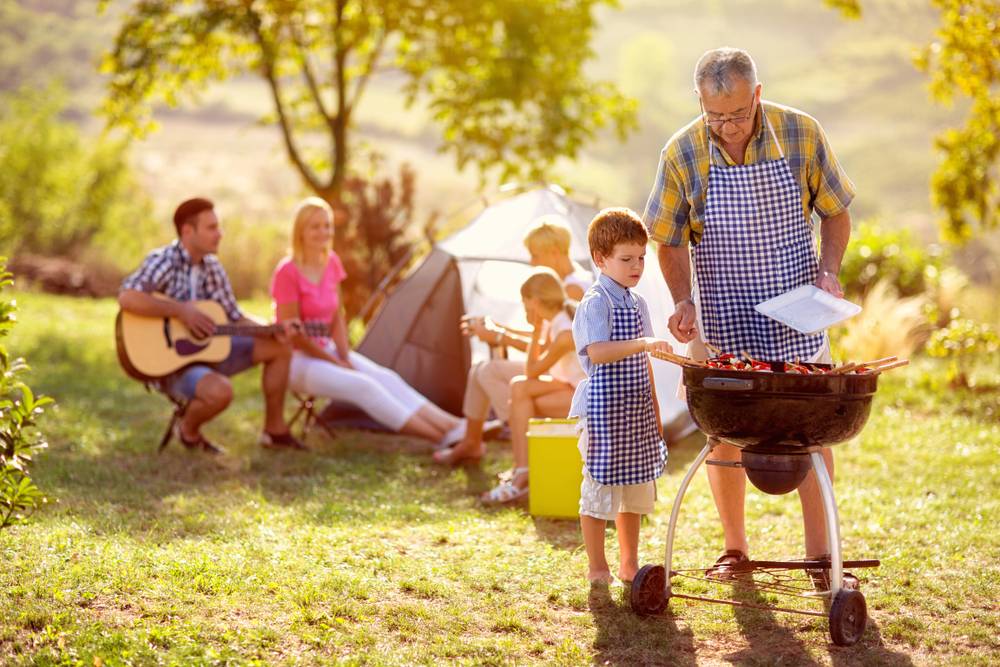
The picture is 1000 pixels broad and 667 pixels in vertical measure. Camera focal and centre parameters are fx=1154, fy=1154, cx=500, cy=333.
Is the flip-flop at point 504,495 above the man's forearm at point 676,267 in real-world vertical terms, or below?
below

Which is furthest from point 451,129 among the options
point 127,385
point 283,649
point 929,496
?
point 283,649

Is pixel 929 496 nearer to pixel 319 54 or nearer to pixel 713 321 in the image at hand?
pixel 713 321

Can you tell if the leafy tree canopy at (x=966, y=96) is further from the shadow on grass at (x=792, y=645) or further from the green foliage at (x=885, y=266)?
the shadow on grass at (x=792, y=645)

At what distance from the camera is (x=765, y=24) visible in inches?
3708

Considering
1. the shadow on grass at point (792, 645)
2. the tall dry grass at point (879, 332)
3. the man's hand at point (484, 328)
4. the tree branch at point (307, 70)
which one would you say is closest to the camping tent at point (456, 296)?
the man's hand at point (484, 328)

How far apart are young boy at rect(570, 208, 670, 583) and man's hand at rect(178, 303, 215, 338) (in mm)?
3043

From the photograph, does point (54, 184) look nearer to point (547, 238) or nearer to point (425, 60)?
point (425, 60)

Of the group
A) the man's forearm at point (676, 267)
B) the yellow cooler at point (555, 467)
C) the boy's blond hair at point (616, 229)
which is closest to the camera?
the boy's blond hair at point (616, 229)

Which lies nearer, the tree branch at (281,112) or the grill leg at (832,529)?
the grill leg at (832,529)

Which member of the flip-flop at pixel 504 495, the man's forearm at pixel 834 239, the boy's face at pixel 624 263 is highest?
the man's forearm at pixel 834 239

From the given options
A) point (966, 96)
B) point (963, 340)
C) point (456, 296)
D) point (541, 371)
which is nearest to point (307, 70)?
point (456, 296)

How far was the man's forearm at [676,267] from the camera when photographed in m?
4.25

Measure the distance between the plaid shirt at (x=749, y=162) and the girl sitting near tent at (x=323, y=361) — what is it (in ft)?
10.2

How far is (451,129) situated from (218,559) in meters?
8.10
